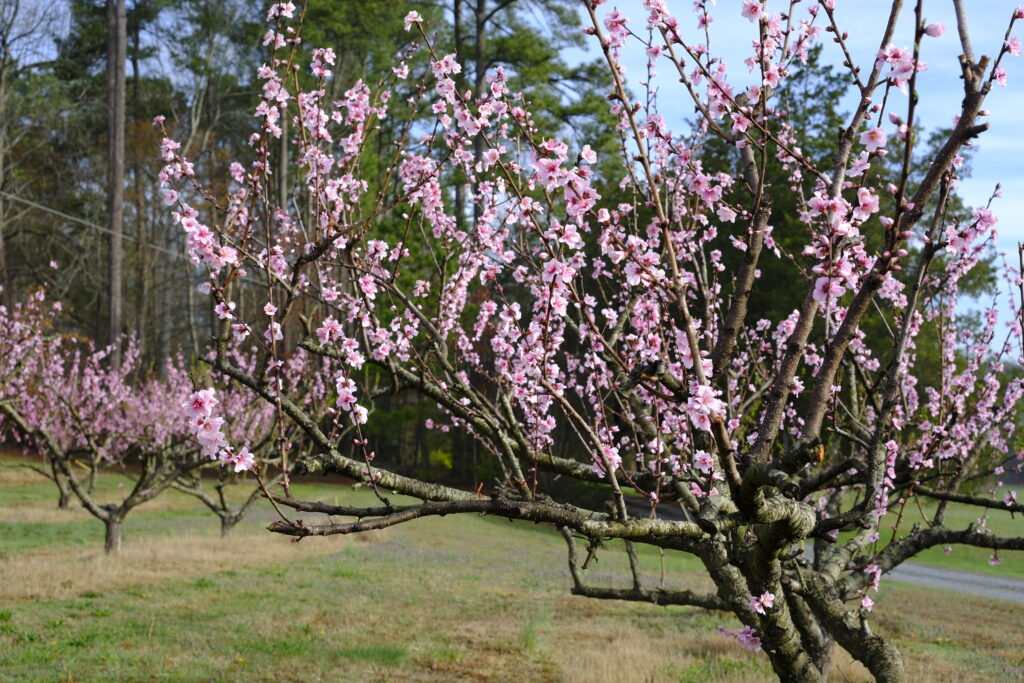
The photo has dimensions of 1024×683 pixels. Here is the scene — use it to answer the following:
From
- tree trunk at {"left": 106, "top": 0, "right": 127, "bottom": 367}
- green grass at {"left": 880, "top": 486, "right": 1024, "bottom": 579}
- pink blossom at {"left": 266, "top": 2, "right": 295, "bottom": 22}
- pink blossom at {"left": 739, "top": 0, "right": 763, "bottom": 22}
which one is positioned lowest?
green grass at {"left": 880, "top": 486, "right": 1024, "bottom": 579}

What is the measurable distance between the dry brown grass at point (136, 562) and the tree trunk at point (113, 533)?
0.15m

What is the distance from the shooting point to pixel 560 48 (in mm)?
24625

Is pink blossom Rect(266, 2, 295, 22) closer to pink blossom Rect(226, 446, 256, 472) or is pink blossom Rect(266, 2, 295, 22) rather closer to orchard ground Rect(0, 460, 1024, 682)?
pink blossom Rect(226, 446, 256, 472)

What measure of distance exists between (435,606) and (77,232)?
25205mm

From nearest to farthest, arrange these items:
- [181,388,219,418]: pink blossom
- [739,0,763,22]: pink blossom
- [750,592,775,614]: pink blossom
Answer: [181,388,219,418]: pink blossom
[739,0,763,22]: pink blossom
[750,592,775,614]: pink blossom

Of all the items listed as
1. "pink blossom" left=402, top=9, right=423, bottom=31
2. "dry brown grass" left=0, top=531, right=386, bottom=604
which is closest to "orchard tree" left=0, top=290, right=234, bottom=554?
"dry brown grass" left=0, top=531, right=386, bottom=604

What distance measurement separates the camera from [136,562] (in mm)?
11719

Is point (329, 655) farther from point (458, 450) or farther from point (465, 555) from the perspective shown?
point (458, 450)

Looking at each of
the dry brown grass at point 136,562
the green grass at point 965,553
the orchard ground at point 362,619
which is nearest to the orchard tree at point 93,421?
the dry brown grass at point 136,562

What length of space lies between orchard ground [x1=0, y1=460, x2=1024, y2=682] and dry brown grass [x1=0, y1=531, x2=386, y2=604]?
4 centimetres

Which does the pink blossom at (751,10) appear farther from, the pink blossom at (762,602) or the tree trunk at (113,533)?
the tree trunk at (113,533)

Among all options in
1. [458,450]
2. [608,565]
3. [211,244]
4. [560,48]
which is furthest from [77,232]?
[211,244]

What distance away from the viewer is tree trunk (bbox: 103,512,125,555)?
11930mm

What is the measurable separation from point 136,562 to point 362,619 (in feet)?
14.7
